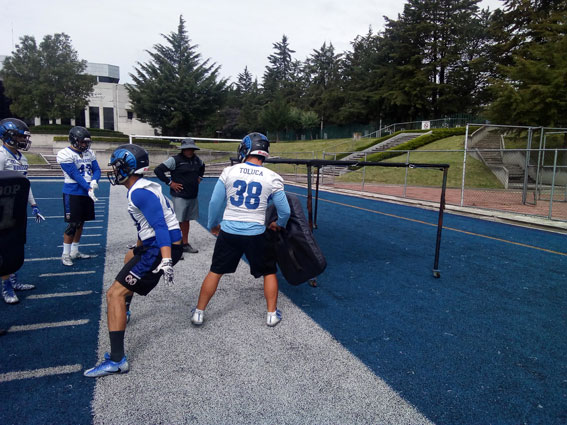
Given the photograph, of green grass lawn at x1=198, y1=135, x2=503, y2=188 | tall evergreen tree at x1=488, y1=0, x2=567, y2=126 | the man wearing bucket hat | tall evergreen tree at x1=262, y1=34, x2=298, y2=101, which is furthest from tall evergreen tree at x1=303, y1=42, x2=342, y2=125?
the man wearing bucket hat

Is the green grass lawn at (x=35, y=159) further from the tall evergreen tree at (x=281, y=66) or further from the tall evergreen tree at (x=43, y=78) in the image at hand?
the tall evergreen tree at (x=281, y=66)

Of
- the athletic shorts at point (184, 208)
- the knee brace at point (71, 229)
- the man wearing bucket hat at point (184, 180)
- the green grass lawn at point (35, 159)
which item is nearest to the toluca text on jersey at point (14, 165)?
the knee brace at point (71, 229)

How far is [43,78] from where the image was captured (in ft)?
136

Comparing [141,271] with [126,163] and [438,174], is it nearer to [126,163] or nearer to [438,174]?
[126,163]

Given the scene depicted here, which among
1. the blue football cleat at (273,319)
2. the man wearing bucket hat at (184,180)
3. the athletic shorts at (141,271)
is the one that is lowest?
the blue football cleat at (273,319)

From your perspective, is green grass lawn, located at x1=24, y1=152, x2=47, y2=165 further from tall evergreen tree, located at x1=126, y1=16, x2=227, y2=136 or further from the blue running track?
the blue running track

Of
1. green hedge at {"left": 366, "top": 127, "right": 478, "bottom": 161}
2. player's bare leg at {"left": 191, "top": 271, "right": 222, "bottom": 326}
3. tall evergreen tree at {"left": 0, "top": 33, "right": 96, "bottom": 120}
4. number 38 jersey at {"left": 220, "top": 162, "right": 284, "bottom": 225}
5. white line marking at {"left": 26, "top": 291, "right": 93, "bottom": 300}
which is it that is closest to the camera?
number 38 jersey at {"left": 220, "top": 162, "right": 284, "bottom": 225}

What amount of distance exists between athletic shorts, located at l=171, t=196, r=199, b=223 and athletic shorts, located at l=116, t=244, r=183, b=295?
3.54 metres

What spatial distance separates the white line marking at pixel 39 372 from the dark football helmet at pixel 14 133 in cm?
283

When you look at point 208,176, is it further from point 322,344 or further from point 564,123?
point 322,344

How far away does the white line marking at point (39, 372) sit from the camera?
294 cm

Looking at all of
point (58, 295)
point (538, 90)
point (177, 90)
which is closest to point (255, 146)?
point (58, 295)

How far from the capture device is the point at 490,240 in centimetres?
833

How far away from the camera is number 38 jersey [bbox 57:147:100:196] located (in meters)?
5.55
